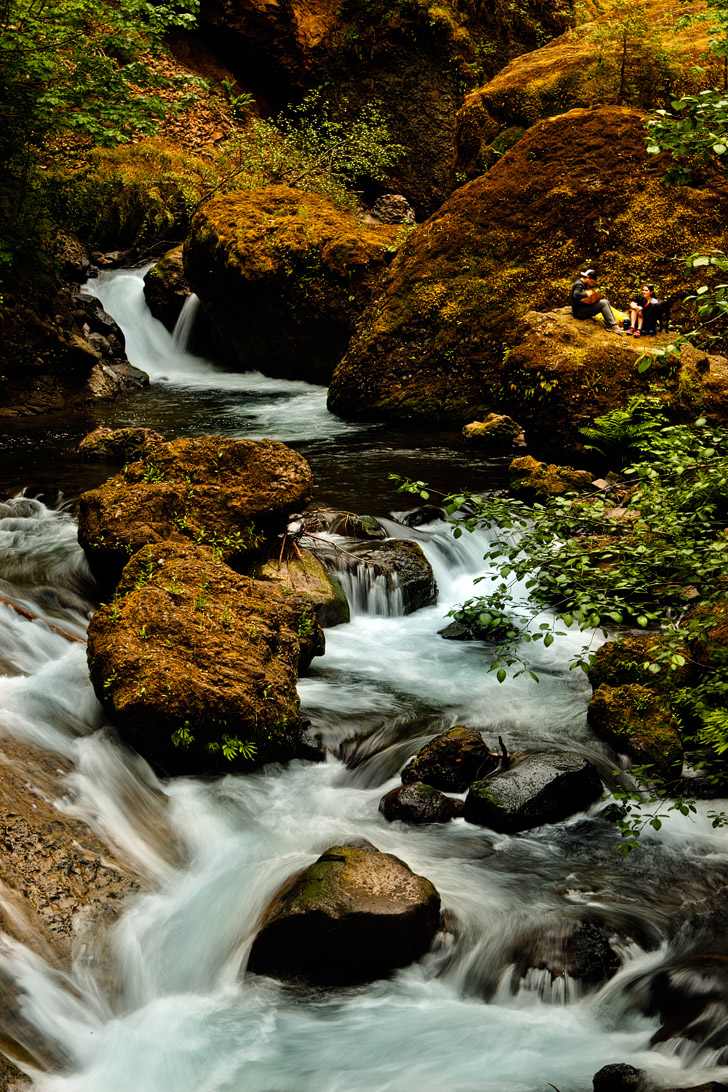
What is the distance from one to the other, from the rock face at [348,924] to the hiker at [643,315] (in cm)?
885

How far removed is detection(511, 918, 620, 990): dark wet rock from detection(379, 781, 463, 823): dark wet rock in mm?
966

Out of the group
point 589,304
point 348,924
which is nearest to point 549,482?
point 589,304

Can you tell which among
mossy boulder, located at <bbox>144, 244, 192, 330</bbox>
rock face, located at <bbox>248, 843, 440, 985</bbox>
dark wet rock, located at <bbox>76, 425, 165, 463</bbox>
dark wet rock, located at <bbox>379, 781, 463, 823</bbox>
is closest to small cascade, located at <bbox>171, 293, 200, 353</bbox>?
mossy boulder, located at <bbox>144, 244, 192, 330</bbox>

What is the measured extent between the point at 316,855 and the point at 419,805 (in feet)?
2.30

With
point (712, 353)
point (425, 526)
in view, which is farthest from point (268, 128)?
point (425, 526)

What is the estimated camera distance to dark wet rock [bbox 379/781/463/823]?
525cm

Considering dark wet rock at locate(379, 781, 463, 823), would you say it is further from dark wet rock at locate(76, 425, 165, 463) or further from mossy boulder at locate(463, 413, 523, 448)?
mossy boulder at locate(463, 413, 523, 448)

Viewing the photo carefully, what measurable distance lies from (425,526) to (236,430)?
4.60 m

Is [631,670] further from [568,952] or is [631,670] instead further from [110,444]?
[110,444]

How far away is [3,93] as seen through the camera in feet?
40.7

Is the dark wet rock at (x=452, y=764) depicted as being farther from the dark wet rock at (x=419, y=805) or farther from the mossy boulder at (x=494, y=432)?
the mossy boulder at (x=494, y=432)

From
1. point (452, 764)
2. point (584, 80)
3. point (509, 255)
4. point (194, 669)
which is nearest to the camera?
point (194, 669)

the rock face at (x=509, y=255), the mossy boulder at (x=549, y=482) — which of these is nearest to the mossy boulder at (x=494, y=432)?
the rock face at (x=509, y=255)

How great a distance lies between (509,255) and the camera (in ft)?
42.6
